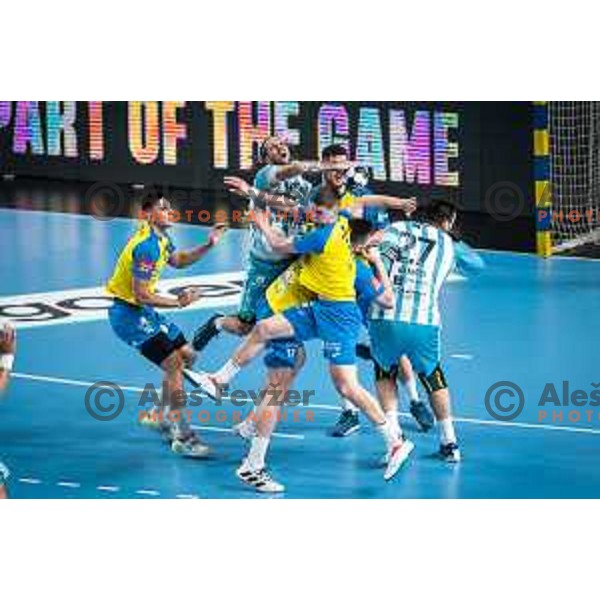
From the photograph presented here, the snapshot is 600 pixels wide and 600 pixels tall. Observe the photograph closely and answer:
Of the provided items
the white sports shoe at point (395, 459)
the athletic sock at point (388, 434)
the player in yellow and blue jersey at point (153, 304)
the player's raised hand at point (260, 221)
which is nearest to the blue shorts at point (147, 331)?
the player in yellow and blue jersey at point (153, 304)

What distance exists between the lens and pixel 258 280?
15961mm

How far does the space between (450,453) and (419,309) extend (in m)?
1.11

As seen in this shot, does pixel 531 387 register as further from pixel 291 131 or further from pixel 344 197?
pixel 291 131

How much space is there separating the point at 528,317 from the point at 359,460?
4838 mm

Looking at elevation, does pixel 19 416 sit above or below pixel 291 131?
below

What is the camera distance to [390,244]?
14961 mm

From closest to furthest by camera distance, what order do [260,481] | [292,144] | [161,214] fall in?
1. [260,481]
2. [161,214]
3. [292,144]

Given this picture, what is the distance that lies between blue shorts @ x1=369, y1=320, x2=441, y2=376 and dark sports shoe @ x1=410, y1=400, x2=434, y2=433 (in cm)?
109

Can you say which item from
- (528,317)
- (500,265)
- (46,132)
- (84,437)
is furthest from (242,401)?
(46,132)

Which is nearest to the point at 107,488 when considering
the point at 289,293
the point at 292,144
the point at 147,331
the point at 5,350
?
the point at 147,331

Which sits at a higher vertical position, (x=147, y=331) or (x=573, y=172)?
(x=573, y=172)

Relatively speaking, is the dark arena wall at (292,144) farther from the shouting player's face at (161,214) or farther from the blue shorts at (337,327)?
the blue shorts at (337,327)

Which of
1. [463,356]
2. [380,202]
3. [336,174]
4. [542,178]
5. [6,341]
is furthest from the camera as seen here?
[542,178]

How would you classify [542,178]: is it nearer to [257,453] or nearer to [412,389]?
[412,389]
